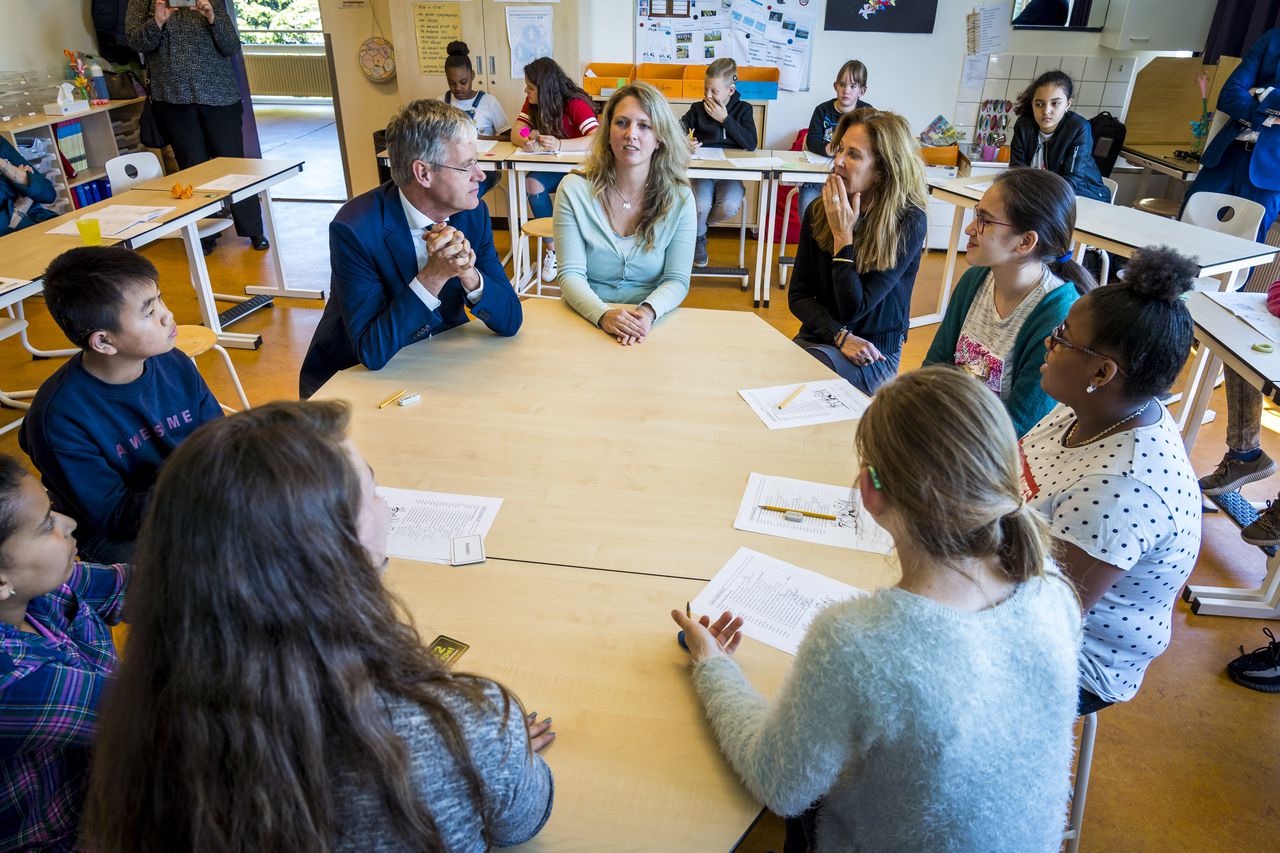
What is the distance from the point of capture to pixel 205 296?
4055 millimetres

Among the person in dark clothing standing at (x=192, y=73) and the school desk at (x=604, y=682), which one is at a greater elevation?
the person in dark clothing standing at (x=192, y=73)

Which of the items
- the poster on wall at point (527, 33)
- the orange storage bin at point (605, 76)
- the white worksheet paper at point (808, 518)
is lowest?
the white worksheet paper at point (808, 518)

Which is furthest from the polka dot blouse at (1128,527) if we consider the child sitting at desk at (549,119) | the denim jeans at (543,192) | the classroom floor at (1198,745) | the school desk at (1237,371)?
the denim jeans at (543,192)

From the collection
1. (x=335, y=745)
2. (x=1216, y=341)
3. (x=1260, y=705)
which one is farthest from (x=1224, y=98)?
(x=335, y=745)

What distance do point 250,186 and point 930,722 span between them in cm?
409

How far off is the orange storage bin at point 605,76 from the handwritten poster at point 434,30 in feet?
3.02

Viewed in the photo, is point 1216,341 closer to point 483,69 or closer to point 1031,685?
point 1031,685

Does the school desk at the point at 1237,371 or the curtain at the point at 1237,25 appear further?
the curtain at the point at 1237,25

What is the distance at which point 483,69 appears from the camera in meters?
5.78

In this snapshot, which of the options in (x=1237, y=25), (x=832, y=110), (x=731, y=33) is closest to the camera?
(x=1237, y=25)

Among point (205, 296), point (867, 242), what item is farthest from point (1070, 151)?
point (205, 296)

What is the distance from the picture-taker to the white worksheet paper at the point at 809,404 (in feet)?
6.33

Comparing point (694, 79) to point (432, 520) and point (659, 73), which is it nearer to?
point (659, 73)

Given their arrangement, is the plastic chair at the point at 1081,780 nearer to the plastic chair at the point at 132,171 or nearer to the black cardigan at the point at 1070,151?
the black cardigan at the point at 1070,151
